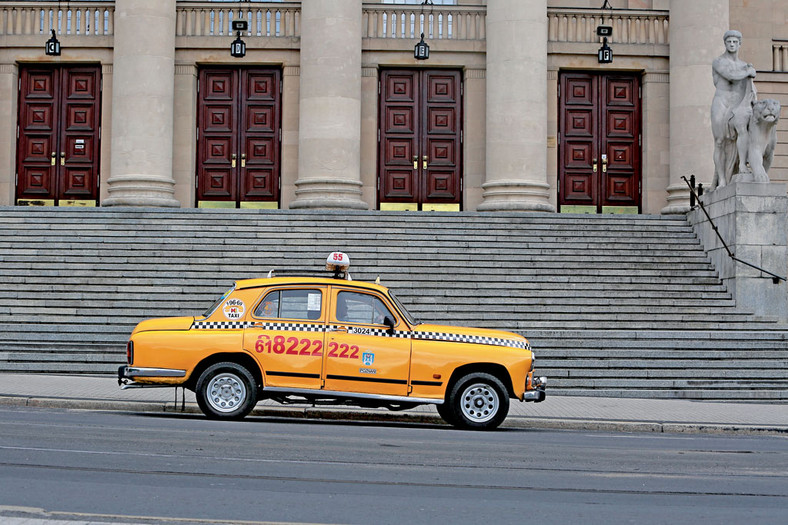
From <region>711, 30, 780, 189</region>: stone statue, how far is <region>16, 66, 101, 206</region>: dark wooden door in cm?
1625

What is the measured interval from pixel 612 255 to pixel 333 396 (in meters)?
11.6

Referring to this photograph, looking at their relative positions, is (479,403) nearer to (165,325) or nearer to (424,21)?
(165,325)

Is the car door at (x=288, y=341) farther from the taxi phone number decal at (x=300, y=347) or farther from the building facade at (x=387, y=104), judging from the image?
the building facade at (x=387, y=104)

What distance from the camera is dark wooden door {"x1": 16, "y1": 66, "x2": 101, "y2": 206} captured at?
3050 cm

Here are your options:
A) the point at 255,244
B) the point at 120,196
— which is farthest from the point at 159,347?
the point at 120,196

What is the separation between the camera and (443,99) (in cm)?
3077

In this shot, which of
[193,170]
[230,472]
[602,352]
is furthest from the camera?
[193,170]

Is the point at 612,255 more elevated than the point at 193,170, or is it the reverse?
the point at 193,170

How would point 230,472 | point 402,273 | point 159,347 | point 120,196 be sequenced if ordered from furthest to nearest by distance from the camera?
point 120,196 < point 402,273 < point 159,347 < point 230,472

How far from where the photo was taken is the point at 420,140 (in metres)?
30.7

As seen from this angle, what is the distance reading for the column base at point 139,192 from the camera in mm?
27766

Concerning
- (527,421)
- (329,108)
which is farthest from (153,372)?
(329,108)

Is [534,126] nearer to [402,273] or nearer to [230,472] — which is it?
[402,273]

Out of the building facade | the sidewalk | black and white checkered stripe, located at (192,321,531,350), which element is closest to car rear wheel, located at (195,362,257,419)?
black and white checkered stripe, located at (192,321,531,350)
